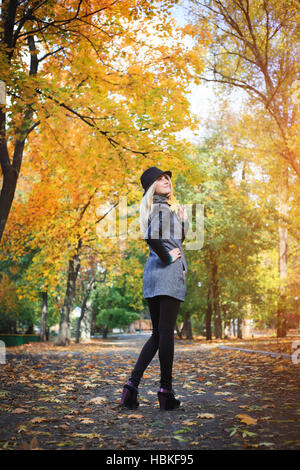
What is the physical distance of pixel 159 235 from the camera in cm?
365

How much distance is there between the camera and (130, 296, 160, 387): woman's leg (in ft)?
12.0

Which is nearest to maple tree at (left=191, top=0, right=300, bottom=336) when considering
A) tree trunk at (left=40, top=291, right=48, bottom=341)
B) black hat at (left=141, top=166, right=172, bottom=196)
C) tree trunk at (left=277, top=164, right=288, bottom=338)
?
tree trunk at (left=277, top=164, right=288, bottom=338)

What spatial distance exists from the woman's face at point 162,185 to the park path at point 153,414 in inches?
80.1

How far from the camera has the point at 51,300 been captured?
29.5m

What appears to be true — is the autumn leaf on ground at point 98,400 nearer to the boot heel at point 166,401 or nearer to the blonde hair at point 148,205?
the boot heel at point 166,401

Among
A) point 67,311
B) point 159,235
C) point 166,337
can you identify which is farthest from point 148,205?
point 67,311

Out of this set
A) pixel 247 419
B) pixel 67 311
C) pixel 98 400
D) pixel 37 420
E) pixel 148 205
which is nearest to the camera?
pixel 247 419

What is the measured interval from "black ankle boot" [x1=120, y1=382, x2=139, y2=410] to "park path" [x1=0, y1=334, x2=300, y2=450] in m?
0.09

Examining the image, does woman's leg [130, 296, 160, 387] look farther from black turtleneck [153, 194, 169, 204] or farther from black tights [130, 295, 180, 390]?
black turtleneck [153, 194, 169, 204]

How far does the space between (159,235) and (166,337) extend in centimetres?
91
